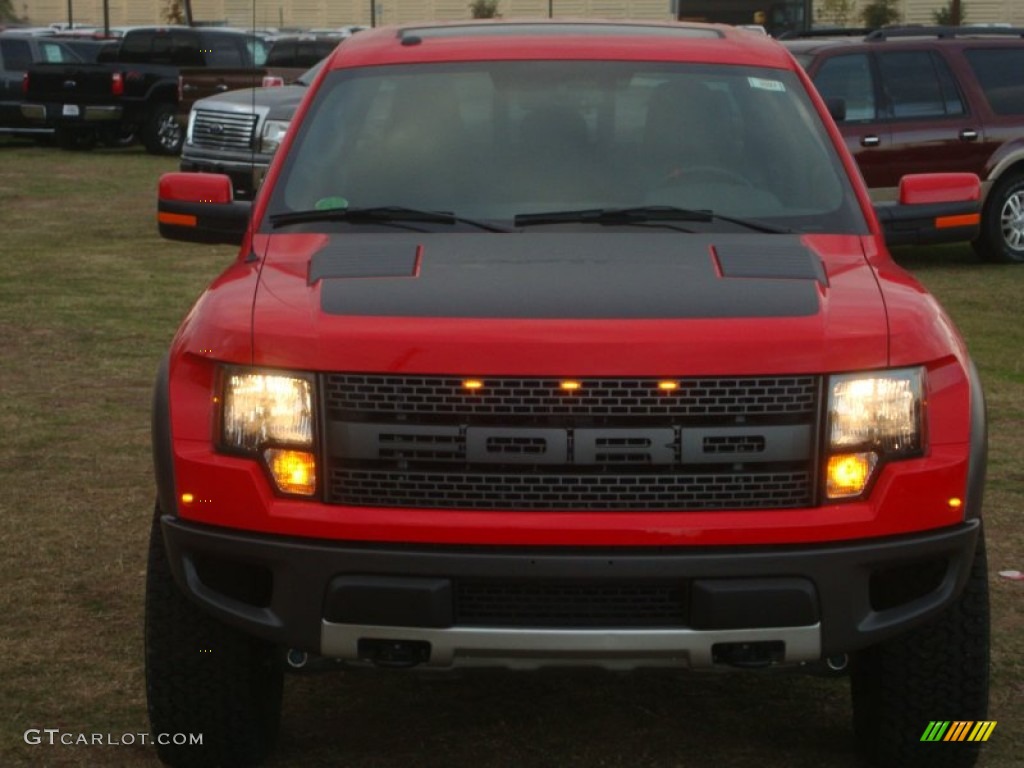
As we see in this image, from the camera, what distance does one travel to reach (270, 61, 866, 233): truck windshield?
512 centimetres

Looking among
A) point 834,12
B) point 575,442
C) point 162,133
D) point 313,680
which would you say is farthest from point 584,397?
point 834,12

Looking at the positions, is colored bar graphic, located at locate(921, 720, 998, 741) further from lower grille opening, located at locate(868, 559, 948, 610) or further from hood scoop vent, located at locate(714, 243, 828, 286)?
hood scoop vent, located at locate(714, 243, 828, 286)

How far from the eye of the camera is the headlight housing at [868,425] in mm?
4078

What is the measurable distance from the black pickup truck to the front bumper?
87.6 ft

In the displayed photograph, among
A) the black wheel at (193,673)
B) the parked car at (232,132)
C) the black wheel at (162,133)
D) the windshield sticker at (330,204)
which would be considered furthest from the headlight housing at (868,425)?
the black wheel at (162,133)

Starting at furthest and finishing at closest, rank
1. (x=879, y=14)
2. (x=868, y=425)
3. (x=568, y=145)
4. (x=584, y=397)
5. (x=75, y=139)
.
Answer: (x=879, y=14) → (x=75, y=139) → (x=568, y=145) → (x=868, y=425) → (x=584, y=397)

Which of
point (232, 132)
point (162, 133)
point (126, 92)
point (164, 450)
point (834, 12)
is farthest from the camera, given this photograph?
point (834, 12)

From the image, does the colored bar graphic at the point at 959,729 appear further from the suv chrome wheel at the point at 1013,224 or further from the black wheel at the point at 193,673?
the suv chrome wheel at the point at 1013,224

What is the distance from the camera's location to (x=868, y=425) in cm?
411

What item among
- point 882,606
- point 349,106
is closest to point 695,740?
point 882,606

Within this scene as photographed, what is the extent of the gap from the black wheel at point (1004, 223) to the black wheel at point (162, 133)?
679 inches

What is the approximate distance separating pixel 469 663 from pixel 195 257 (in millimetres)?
12329

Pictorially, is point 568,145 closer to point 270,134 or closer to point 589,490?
point 589,490

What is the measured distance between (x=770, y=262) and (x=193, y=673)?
161 centimetres
